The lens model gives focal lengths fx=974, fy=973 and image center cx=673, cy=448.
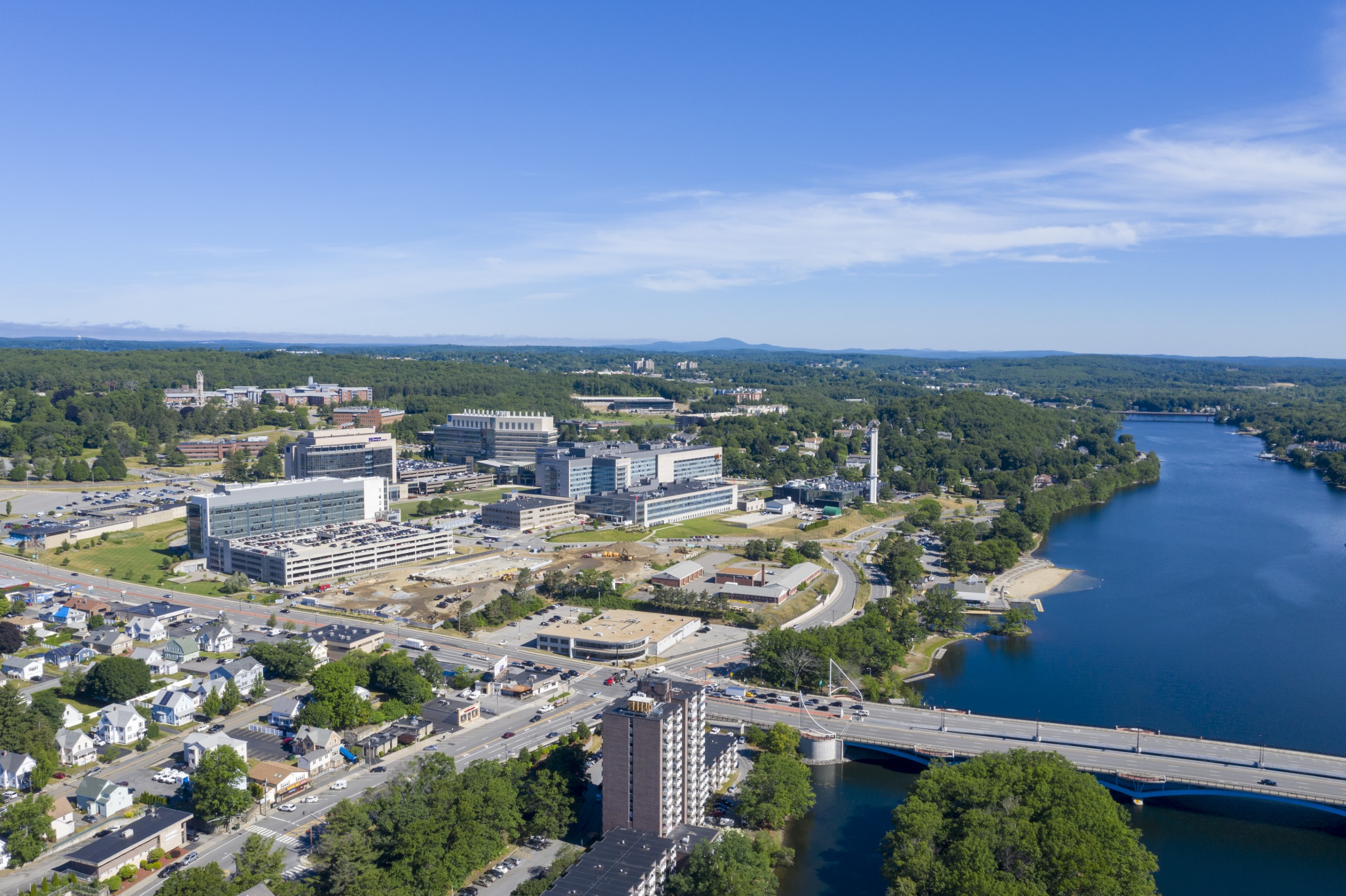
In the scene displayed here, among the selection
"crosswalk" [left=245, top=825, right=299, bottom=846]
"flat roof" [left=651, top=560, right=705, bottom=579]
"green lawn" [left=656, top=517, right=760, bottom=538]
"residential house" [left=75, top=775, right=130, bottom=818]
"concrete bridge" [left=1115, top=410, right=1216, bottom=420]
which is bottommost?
"crosswalk" [left=245, top=825, right=299, bottom=846]

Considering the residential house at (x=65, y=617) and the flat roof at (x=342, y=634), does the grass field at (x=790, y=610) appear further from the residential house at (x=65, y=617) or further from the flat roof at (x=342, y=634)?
the residential house at (x=65, y=617)

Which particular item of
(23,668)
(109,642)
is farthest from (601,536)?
(23,668)

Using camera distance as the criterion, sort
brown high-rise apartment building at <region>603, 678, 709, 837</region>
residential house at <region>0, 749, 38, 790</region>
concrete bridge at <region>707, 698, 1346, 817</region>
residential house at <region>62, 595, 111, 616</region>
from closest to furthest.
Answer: brown high-rise apartment building at <region>603, 678, 709, 837</region> → residential house at <region>0, 749, 38, 790</region> → concrete bridge at <region>707, 698, 1346, 817</region> → residential house at <region>62, 595, 111, 616</region>

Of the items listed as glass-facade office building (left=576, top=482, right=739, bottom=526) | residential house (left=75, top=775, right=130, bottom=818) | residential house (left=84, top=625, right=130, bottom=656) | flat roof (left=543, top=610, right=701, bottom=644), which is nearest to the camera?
residential house (left=75, top=775, right=130, bottom=818)

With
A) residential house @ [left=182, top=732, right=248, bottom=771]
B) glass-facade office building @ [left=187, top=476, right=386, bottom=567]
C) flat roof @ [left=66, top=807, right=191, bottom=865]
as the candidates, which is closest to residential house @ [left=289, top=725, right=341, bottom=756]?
residential house @ [left=182, top=732, right=248, bottom=771]

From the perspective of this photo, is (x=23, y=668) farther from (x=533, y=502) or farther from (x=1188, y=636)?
(x=1188, y=636)

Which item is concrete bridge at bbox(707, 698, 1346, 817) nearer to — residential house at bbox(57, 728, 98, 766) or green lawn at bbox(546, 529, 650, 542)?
residential house at bbox(57, 728, 98, 766)

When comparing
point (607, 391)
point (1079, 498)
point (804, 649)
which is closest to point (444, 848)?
point (804, 649)

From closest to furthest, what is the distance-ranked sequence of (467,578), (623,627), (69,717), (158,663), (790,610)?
(69,717), (158,663), (623,627), (790,610), (467,578)

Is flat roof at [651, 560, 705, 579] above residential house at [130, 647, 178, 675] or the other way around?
above
